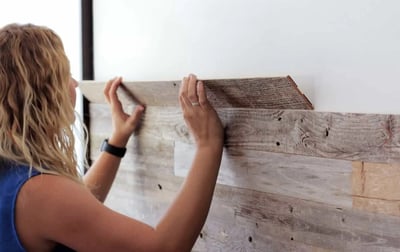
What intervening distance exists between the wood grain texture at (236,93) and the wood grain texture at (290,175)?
0.37 feet

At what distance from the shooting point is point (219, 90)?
1.18 metres

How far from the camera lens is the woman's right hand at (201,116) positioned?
121cm

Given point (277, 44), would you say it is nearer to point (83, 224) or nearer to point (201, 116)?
point (201, 116)

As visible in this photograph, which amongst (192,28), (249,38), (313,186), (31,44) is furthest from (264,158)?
(31,44)

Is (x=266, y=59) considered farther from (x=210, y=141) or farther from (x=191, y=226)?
(x=191, y=226)

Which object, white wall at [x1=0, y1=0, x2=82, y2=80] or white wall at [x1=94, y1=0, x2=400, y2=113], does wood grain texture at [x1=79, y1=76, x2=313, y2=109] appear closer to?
white wall at [x1=94, y1=0, x2=400, y2=113]

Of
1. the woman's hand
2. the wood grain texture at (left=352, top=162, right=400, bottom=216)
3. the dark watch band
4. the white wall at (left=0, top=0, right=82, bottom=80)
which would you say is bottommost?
the dark watch band

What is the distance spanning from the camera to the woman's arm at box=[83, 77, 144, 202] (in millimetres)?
1466

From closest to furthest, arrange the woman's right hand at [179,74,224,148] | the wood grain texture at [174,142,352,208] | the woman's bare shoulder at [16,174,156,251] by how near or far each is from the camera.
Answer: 1. the woman's bare shoulder at [16,174,156,251]
2. the wood grain texture at [174,142,352,208]
3. the woman's right hand at [179,74,224,148]

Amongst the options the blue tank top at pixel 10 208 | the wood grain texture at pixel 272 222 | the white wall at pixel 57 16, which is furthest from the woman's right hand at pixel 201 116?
the white wall at pixel 57 16

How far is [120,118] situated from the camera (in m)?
1.52

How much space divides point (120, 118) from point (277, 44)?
59 centimetres

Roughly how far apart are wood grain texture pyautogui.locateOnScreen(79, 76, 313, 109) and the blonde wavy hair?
343 mm

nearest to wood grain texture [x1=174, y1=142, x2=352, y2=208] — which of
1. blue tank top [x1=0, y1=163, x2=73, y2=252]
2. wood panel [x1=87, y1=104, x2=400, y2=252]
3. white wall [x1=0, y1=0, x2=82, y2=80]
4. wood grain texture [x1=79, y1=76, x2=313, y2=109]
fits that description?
wood panel [x1=87, y1=104, x2=400, y2=252]
